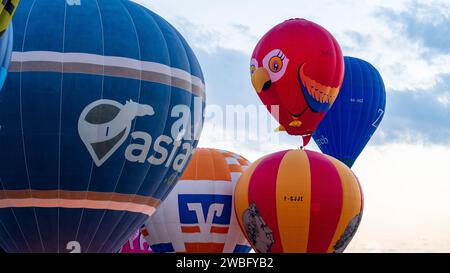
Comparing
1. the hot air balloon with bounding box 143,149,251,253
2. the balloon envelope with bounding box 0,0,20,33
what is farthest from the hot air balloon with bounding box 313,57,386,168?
the balloon envelope with bounding box 0,0,20,33

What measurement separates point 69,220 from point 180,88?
338 cm

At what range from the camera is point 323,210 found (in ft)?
70.7

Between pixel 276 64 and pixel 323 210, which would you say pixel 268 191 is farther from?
pixel 276 64

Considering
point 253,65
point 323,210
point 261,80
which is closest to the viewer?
point 323,210

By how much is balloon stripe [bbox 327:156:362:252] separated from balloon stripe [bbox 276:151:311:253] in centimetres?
86

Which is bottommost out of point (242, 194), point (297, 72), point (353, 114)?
point (242, 194)

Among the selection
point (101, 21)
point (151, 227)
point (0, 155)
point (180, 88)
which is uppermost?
point (101, 21)

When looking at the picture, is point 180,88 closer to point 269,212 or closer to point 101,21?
point 101,21

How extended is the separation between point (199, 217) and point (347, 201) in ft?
14.0

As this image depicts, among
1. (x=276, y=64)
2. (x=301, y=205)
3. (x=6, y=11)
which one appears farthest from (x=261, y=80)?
(x=6, y=11)

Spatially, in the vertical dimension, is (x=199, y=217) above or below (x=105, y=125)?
below

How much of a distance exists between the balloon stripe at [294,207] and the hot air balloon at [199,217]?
8.51 feet

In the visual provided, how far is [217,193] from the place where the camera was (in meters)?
24.1
